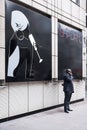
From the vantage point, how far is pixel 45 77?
1263cm

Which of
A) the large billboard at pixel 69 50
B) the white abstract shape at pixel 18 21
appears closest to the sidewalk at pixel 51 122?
the large billboard at pixel 69 50

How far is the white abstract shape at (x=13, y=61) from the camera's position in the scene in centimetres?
1029

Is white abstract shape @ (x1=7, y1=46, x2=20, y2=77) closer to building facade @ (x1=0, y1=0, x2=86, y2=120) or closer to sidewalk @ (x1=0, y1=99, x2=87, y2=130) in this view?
building facade @ (x1=0, y1=0, x2=86, y2=120)

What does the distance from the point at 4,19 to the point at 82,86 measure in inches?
326

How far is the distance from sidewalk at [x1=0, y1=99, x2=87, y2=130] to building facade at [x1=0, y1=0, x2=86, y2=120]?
1.48 ft

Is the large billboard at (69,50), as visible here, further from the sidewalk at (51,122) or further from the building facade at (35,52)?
the sidewalk at (51,122)

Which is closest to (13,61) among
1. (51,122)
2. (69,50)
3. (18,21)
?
(18,21)

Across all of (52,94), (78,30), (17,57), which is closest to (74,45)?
(78,30)

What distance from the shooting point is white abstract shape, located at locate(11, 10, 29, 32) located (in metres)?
10.6

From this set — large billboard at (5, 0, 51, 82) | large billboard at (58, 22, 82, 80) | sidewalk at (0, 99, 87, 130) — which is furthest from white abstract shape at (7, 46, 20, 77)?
large billboard at (58, 22, 82, 80)

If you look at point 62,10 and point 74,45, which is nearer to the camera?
point 62,10

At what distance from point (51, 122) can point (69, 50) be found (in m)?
5.85

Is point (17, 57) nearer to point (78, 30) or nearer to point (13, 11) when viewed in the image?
point (13, 11)

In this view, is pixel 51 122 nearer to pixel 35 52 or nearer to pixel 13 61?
pixel 13 61
